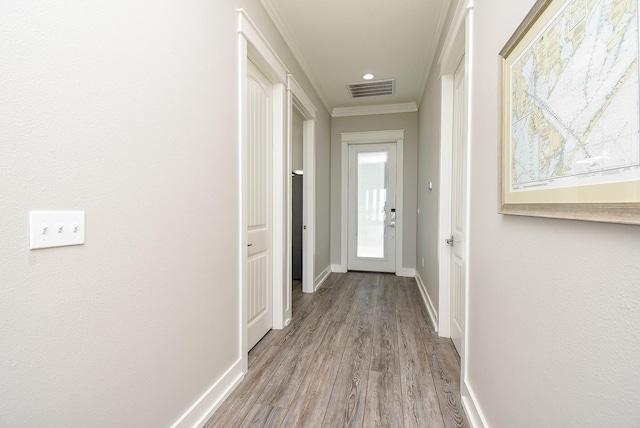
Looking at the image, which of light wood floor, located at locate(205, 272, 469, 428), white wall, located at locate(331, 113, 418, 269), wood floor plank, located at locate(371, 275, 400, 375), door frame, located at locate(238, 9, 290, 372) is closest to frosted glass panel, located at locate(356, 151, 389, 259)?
white wall, located at locate(331, 113, 418, 269)

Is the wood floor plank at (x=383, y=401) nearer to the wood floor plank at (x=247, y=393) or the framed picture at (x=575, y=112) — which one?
the wood floor plank at (x=247, y=393)

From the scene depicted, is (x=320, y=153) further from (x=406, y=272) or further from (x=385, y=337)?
(x=385, y=337)

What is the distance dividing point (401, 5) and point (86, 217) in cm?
262

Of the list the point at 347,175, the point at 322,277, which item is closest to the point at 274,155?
the point at 322,277

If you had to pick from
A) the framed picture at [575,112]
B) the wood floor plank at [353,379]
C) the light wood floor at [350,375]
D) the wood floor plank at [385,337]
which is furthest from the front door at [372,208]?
the framed picture at [575,112]

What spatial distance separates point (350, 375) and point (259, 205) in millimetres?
1438

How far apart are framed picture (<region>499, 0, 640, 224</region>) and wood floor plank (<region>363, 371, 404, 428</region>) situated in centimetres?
124

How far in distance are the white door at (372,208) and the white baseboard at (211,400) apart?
3.28m

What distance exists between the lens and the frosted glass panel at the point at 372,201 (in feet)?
15.6

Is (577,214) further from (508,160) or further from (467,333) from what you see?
(467,333)

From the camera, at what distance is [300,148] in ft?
14.5

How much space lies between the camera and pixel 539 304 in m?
0.90

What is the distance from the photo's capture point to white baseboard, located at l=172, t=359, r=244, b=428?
4.61ft

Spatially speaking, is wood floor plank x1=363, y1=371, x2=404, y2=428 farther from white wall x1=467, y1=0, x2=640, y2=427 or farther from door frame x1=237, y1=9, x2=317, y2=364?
door frame x1=237, y1=9, x2=317, y2=364
